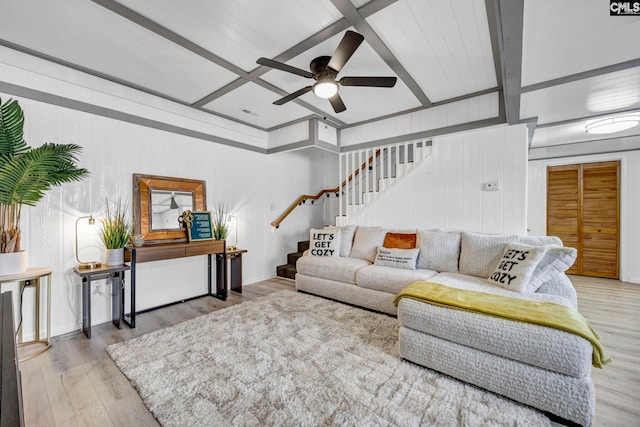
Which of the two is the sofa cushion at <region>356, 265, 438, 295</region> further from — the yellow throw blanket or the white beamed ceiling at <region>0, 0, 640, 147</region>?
the white beamed ceiling at <region>0, 0, 640, 147</region>

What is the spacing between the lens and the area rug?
1601mm

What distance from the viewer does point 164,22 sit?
6.98 feet

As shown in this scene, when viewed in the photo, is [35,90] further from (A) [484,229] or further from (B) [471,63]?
(A) [484,229]

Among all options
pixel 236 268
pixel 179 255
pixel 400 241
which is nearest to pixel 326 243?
pixel 400 241

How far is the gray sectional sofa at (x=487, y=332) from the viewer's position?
5.07 ft

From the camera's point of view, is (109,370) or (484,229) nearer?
(109,370)

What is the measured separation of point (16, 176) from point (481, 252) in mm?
4458

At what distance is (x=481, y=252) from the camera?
301 cm

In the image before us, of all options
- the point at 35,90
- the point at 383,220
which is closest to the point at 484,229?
the point at 383,220

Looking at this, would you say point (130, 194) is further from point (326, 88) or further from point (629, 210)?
point (629, 210)

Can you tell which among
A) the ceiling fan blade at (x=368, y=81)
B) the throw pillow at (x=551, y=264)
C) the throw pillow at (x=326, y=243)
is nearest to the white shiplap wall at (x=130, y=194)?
the throw pillow at (x=326, y=243)

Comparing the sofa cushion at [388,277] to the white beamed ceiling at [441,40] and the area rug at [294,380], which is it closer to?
the area rug at [294,380]

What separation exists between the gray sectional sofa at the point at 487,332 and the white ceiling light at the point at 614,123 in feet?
7.03

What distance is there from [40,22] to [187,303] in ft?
10.4
